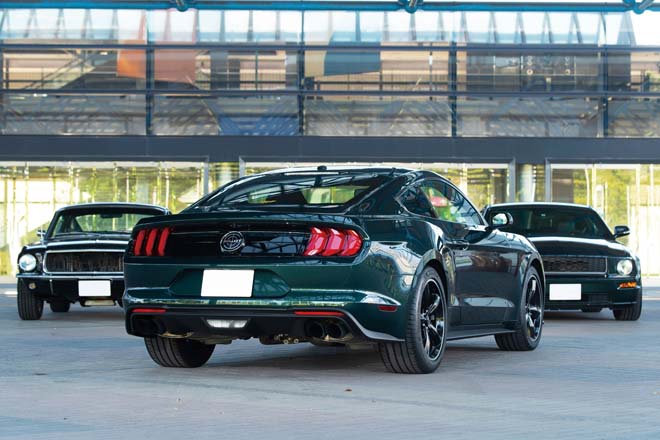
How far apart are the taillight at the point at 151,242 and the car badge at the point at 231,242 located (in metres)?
0.41

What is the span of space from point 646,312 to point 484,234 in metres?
7.92

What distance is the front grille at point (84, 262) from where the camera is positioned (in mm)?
14953

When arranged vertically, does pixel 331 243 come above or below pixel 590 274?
above

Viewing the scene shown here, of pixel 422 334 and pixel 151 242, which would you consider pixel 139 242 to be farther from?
pixel 422 334

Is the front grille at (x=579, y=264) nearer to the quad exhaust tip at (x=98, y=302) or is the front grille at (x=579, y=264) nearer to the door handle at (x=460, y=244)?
the quad exhaust tip at (x=98, y=302)

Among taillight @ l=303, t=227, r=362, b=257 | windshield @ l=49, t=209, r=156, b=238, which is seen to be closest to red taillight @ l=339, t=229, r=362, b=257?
taillight @ l=303, t=227, r=362, b=257

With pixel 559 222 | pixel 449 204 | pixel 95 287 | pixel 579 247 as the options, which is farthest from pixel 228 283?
pixel 559 222

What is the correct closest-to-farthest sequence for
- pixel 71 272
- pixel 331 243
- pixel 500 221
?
pixel 331 243
pixel 500 221
pixel 71 272

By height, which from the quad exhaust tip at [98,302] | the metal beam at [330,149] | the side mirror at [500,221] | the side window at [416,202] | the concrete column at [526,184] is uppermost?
the metal beam at [330,149]

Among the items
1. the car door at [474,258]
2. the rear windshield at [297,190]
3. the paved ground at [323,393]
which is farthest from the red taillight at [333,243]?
the car door at [474,258]

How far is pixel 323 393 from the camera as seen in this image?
26.0ft

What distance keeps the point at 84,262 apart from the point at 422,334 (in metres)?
6.93

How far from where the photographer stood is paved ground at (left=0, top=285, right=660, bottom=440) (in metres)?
6.55


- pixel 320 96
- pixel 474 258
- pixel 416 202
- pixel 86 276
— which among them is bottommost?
pixel 86 276
